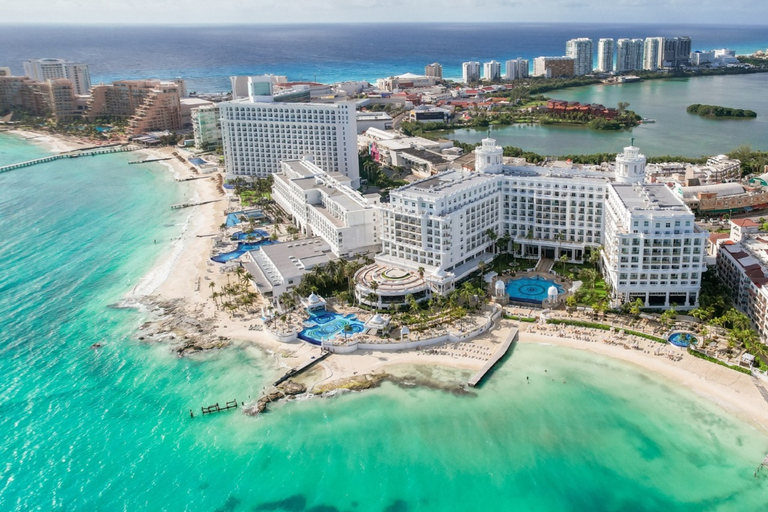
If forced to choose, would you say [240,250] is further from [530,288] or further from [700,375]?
[700,375]

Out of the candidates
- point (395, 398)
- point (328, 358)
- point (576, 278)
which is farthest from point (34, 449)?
point (576, 278)

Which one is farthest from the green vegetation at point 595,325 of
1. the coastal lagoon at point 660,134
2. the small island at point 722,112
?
the small island at point 722,112

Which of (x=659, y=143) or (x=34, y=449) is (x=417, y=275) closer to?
(x=34, y=449)

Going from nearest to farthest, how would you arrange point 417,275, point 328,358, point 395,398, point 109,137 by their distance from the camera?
1. point 395,398
2. point 328,358
3. point 417,275
4. point 109,137

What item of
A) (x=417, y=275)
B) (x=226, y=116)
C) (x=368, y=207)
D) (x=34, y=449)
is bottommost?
(x=34, y=449)

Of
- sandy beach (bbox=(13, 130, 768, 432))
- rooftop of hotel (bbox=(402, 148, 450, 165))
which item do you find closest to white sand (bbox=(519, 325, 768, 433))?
sandy beach (bbox=(13, 130, 768, 432))

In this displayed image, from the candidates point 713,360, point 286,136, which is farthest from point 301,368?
point 286,136

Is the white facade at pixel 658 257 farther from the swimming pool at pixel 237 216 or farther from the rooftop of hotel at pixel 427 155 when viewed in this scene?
the rooftop of hotel at pixel 427 155
